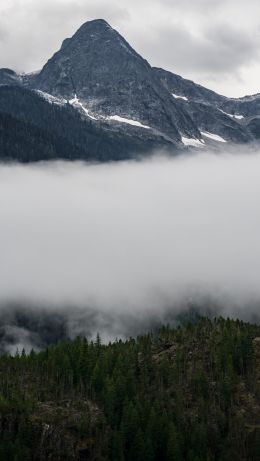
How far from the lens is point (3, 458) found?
200 metres

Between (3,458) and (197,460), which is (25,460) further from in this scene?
(197,460)

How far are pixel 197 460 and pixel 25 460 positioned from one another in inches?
1988

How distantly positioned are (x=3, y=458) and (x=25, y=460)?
6.44 m

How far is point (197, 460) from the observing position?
19950 centimetres

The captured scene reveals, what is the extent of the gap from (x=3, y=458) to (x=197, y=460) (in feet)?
187

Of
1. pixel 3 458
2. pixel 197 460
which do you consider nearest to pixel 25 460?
pixel 3 458

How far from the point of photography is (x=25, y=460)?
200m
